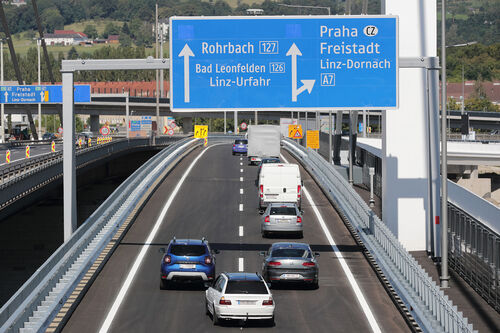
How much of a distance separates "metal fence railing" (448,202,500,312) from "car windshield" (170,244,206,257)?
856 cm

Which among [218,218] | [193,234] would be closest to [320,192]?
[218,218]

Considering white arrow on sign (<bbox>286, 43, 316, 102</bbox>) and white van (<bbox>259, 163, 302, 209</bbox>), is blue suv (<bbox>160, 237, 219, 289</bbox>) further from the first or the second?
white van (<bbox>259, 163, 302, 209</bbox>)

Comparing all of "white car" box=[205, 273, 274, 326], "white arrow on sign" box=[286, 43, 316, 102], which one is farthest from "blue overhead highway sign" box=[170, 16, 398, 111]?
"white car" box=[205, 273, 274, 326]

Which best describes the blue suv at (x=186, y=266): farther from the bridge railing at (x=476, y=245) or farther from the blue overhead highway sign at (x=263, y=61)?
the bridge railing at (x=476, y=245)

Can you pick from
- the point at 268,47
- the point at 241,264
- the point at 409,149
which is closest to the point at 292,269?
the point at 241,264

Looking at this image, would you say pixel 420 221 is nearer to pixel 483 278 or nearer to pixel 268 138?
pixel 483 278

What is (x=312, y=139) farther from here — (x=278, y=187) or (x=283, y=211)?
(x=283, y=211)

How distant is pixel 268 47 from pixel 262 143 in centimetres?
4016

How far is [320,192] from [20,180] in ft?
56.4

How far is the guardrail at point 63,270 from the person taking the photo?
67.1 feet

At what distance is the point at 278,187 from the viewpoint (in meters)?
44.1

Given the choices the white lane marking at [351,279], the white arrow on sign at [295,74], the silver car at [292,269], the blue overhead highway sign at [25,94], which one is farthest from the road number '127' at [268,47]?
the blue overhead highway sign at [25,94]

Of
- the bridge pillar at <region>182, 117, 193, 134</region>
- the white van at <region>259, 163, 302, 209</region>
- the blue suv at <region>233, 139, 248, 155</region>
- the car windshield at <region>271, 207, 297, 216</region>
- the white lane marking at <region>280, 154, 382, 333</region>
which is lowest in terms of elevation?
the white lane marking at <region>280, 154, 382, 333</region>

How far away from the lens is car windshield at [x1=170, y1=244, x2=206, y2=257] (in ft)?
89.0
